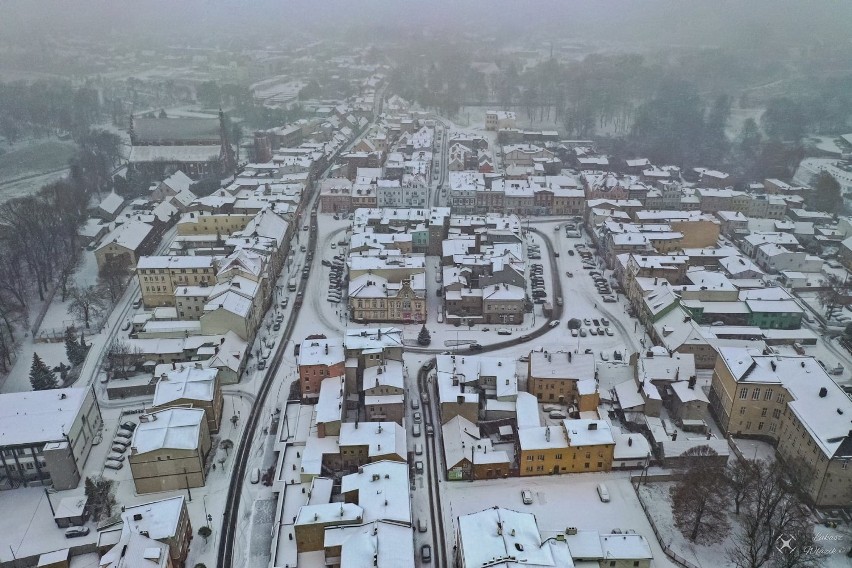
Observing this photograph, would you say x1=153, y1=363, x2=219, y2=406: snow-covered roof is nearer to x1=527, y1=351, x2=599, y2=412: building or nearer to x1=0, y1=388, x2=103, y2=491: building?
x1=0, y1=388, x2=103, y2=491: building

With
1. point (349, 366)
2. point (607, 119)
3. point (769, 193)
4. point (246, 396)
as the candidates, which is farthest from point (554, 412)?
point (607, 119)

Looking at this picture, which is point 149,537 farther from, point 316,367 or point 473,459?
point 473,459

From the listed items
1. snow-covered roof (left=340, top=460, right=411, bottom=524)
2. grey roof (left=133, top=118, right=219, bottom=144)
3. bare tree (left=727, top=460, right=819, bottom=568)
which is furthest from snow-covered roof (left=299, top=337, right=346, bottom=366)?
grey roof (left=133, top=118, right=219, bottom=144)

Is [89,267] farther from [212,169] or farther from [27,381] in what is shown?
[212,169]

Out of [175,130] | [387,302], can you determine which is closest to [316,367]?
[387,302]

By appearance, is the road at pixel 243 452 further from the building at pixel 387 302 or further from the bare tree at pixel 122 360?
the bare tree at pixel 122 360

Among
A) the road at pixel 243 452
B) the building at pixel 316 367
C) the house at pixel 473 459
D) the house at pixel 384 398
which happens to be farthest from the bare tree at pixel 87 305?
the house at pixel 473 459
